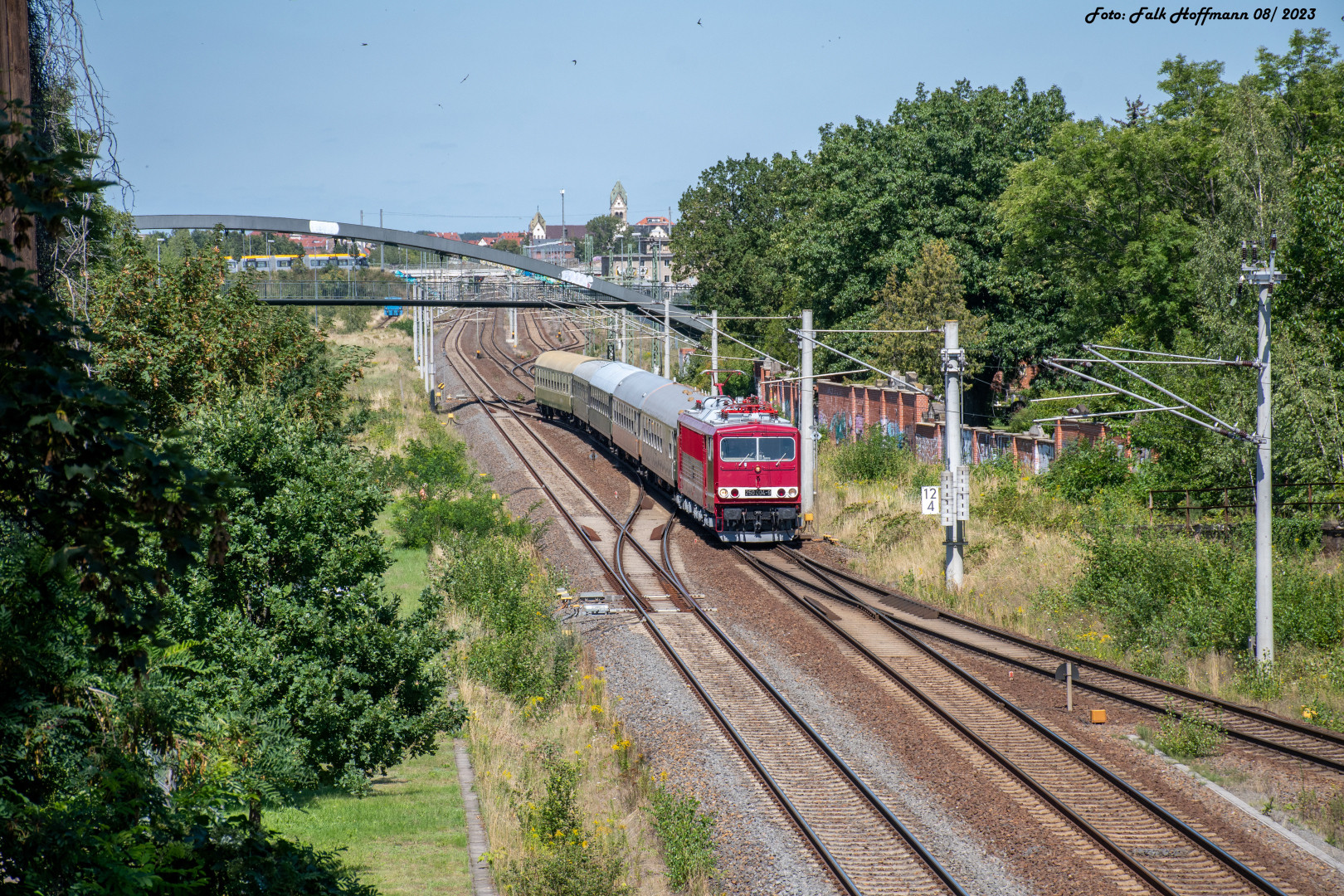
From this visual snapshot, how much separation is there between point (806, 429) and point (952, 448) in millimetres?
6582

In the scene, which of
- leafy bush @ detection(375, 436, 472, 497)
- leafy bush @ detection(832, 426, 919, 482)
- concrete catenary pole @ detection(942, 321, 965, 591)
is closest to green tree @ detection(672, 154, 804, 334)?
leafy bush @ detection(832, 426, 919, 482)

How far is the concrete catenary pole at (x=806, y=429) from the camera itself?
28.2 metres

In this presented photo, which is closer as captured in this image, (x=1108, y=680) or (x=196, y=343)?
(x=196, y=343)

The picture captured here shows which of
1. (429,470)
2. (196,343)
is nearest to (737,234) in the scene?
(429,470)

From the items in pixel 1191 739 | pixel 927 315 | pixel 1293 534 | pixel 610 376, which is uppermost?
pixel 927 315

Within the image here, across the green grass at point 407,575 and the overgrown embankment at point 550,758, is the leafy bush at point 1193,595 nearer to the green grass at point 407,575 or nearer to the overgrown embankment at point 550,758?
the overgrown embankment at point 550,758

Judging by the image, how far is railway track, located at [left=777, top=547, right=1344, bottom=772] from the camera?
1449 cm

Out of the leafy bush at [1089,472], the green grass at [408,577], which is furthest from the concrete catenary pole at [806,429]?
the green grass at [408,577]

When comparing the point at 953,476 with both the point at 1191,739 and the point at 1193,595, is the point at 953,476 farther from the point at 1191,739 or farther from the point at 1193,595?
the point at 1191,739

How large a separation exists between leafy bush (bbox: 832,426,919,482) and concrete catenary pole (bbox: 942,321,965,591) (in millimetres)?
11002

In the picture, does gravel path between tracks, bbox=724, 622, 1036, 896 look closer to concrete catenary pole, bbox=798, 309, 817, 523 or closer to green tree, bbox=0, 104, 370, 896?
green tree, bbox=0, 104, 370, 896

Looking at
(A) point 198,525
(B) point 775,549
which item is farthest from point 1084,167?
(A) point 198,525

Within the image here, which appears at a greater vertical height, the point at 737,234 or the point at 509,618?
the point at 737,234

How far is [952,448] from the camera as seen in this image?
23781 millimetres
